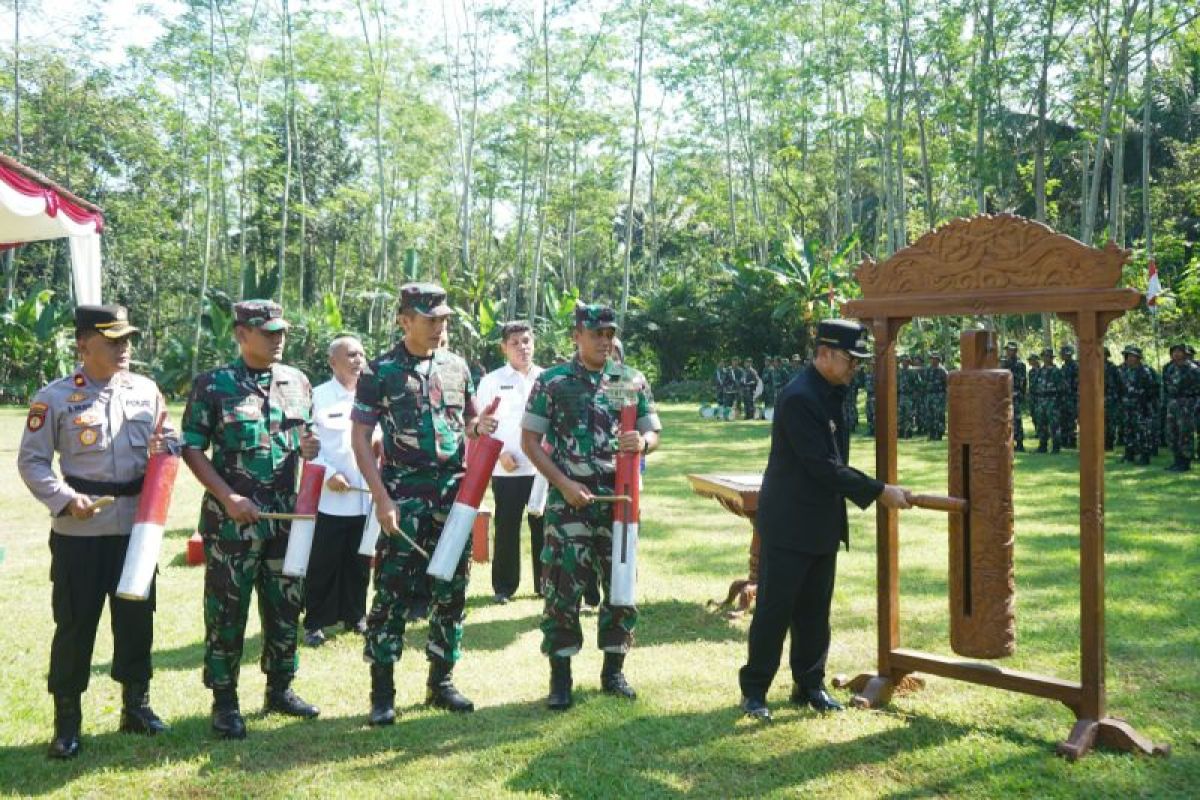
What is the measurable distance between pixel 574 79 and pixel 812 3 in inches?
233

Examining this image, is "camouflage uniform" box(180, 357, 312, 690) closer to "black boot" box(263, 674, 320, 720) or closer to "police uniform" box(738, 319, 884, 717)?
"black boot" box(263, 674, 320, 720)

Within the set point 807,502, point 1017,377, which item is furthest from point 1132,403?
point 807,502

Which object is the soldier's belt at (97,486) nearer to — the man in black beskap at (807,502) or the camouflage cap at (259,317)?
the camouflage cap at (259,317)

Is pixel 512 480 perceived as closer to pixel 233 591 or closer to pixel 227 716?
pixel 233 591

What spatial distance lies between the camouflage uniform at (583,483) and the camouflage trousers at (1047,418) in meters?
11.9

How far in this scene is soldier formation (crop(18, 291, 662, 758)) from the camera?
3836mm

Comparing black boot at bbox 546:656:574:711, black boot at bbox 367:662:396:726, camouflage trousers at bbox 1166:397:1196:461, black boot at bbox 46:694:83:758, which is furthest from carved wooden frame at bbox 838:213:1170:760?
camouflage trousers at bbox 1166:397:1196:461

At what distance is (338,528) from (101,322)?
204 centimetres

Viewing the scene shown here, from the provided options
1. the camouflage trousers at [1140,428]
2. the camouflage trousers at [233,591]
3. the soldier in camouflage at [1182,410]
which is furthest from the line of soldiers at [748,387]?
the camouflage trousers at [233,591]

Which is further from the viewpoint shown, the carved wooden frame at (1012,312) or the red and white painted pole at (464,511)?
the red and white painted pole at (464,511)

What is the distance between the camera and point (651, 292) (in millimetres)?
32281

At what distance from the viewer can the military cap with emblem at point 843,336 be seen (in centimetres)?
404

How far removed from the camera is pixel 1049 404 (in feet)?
47.5

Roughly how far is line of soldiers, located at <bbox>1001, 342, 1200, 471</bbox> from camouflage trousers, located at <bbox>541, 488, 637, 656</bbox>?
8252 mm
